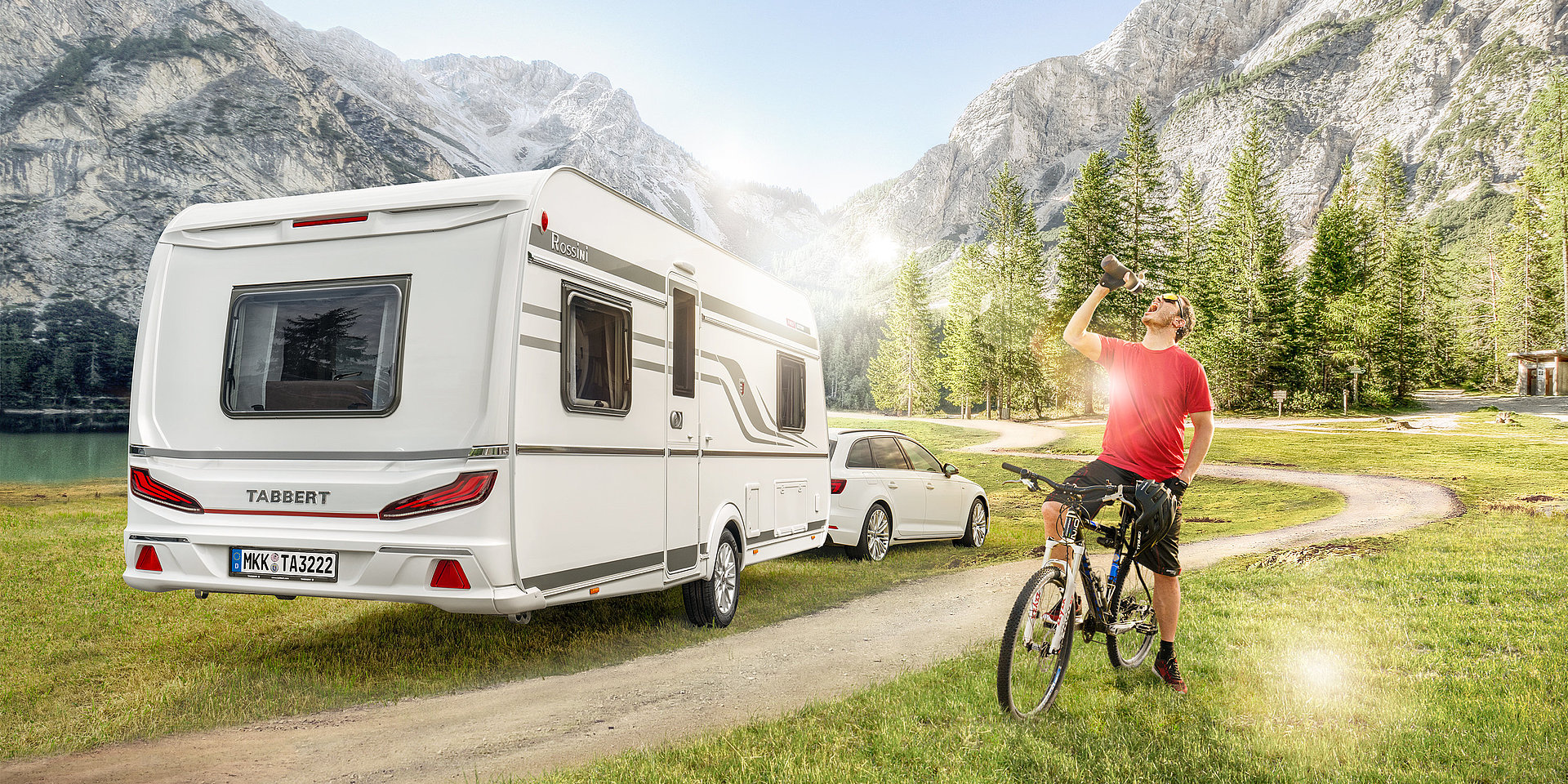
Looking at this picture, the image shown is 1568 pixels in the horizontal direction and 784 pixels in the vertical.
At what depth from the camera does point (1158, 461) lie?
13.9ft

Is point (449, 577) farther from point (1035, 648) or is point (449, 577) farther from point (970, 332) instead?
point (970, 332)

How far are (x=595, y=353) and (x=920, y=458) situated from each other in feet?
23.1

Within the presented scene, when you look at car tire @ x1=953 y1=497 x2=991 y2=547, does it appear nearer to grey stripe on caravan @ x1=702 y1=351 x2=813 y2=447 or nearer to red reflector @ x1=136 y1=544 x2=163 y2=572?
grey stripe on caravan @ x1=702 y1=351 x2=813 y2=447

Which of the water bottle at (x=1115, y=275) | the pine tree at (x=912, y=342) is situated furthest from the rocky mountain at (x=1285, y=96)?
the water bottle at (x=1115, y=275)

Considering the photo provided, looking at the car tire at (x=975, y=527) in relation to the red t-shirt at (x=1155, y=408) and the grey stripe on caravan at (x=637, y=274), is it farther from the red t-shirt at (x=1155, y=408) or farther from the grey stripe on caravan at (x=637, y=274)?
the red t-shirt at (x=1155, y=408)

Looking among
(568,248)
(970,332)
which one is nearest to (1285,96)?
(970,332)

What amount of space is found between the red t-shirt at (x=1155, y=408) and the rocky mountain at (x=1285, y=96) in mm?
93618

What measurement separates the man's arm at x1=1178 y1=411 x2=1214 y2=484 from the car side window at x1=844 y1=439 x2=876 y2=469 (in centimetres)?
610

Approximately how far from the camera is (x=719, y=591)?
695cm

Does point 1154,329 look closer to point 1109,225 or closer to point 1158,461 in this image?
point 1158,461

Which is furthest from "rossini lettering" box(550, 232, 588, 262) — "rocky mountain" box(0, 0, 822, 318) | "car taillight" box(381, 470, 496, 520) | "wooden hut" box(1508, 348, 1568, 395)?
"rocky mountain" box(0, 0, 822, 318)

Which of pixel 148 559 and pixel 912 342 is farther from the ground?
pixel 912 342

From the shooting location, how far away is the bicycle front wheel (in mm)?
3826

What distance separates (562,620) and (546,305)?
3.07 meters
